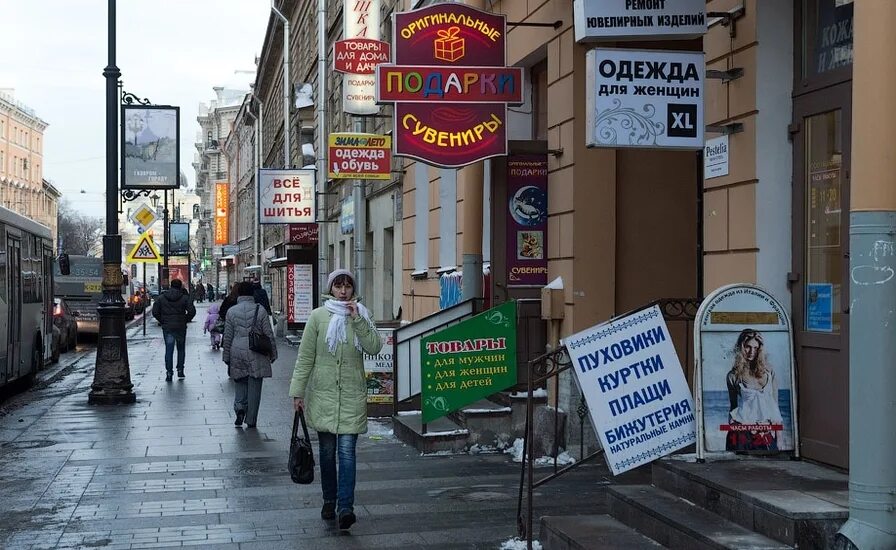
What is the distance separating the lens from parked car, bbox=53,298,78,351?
29.0m

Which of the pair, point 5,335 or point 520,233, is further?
point 5,335

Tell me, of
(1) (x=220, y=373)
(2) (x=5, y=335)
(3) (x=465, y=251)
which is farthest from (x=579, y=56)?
(1) (x=220, y=373)

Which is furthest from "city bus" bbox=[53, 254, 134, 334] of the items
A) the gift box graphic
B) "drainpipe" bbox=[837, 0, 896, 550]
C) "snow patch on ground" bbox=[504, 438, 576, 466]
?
"drainpipe" bbox=[837, 0, 896, 550]

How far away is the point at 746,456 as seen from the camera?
7.04 meters

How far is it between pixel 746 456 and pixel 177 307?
587 inches

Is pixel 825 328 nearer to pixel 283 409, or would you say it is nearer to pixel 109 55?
pixel 283 409

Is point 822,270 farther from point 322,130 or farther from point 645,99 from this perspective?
point 322,130

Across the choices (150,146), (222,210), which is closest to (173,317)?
(150,146)

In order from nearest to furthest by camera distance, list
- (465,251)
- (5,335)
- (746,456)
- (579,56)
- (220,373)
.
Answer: (746,456) < (579,56) < (465,251) < (5,335) < (220,373)

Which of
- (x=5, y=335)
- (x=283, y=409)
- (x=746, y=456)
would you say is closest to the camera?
(x=746, y=456)

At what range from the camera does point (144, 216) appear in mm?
29375

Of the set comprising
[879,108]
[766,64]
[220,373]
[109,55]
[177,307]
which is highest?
[109,55]

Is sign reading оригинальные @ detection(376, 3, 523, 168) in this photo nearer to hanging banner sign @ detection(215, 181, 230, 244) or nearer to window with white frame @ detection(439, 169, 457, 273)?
window with white frame @ detection(439, 169, 457, 273)

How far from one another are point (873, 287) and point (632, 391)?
7.14 ft
